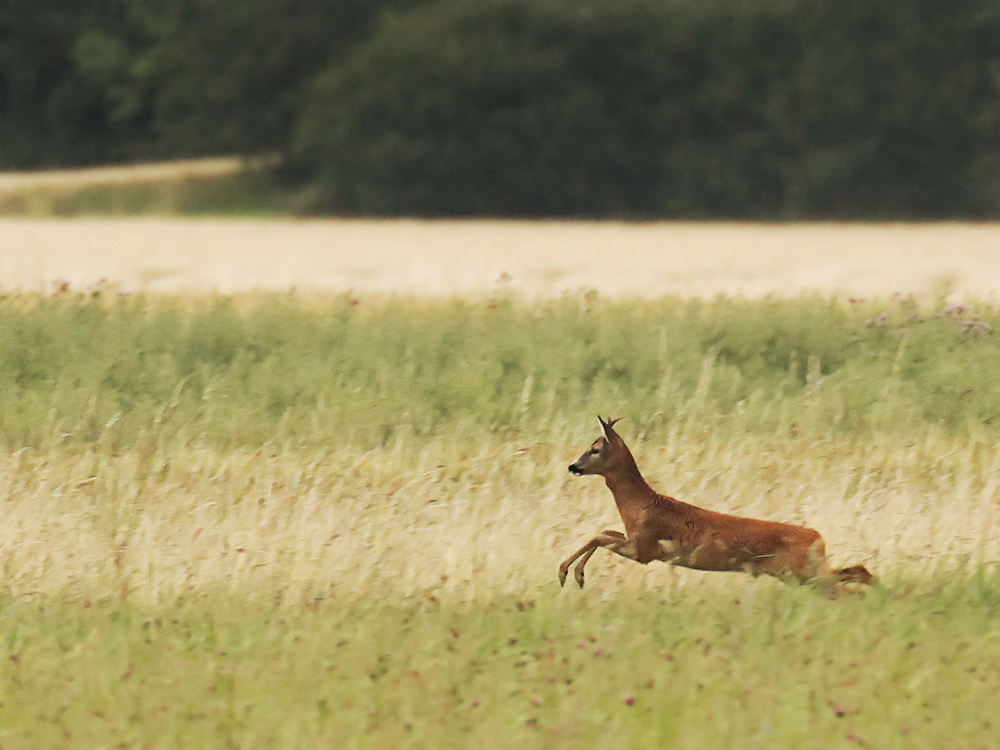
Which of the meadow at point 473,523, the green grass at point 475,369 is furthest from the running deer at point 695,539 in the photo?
the green grass at point 475,369

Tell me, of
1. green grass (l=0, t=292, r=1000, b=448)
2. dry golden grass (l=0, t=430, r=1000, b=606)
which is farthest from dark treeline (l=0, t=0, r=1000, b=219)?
dry golden grass (l=0, t=430, r=1000, b=606)

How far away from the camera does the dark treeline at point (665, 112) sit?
2152 cm

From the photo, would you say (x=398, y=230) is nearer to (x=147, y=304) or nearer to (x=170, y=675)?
(x=147, y=304)

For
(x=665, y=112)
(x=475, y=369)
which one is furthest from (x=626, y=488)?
(x=665, y=112)

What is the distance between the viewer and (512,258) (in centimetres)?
1497

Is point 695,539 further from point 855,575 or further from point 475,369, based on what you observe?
point 475,369

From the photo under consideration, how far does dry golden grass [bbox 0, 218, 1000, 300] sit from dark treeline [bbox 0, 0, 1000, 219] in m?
2.25

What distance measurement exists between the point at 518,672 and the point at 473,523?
4.52ft

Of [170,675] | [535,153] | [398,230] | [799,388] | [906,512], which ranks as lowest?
[170,675]

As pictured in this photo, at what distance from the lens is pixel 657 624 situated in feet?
16.1

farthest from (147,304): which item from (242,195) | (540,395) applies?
(242,195)

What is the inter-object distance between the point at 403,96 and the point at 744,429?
1562 cm

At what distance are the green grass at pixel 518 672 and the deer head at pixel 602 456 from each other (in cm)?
50

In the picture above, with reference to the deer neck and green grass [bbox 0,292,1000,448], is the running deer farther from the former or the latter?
green grass [bbox 0,292,1000,448]
